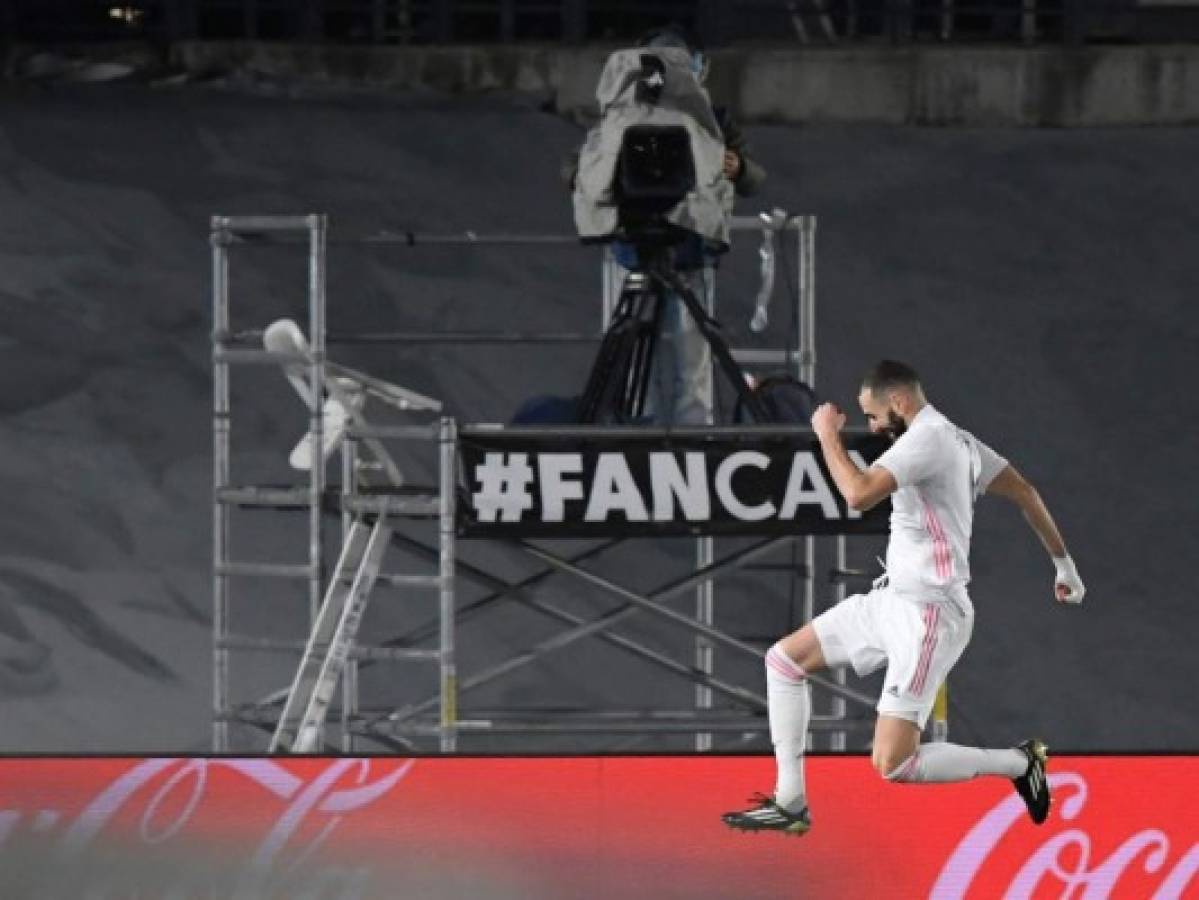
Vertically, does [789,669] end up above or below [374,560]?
above

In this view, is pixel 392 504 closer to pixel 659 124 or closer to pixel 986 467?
pixel 659 124

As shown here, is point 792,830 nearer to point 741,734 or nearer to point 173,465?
point 741,734

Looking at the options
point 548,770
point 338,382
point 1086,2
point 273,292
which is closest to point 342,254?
point 273,292

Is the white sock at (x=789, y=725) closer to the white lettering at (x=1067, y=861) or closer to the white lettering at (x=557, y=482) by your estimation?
the white lettering at (x=1067, y=861)

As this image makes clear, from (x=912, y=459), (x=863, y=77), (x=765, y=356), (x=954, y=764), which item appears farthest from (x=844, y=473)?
(x=863, y=77)

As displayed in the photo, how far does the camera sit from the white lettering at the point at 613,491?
54.7 feet

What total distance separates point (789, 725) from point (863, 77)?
51.2 feet

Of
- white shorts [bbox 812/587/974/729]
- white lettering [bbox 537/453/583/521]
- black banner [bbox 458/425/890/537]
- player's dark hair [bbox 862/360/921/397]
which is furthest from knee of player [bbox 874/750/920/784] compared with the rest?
white lettering [bbox 537/453/583/521]

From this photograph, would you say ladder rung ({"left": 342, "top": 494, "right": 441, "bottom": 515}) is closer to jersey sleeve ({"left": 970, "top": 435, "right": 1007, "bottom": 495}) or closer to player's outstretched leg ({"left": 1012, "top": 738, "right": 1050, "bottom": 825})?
jersey sleeve ({"left": 970, "top": 435, "right": 1007, "bottom": 495})

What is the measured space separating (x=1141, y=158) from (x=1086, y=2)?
143 cm

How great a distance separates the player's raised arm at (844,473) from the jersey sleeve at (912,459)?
0.26 feet

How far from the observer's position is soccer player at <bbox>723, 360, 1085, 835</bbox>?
45.6 ft

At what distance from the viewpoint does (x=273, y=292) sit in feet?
89.1

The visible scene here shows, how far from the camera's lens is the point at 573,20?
29.5 meters
